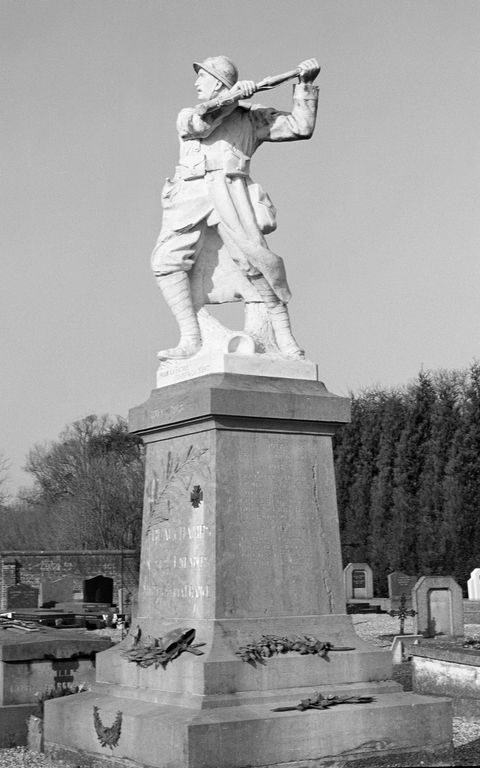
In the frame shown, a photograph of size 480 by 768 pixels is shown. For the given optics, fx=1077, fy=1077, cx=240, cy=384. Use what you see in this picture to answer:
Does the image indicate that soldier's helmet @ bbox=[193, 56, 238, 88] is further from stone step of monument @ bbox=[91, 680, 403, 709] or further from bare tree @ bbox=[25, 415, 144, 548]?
bare tree @ bbox=[25, 415, 144, 548]

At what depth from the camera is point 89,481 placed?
52.8m

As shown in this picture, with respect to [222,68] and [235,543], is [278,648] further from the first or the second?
[222,68]

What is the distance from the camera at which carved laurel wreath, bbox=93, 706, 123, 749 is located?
7.15m

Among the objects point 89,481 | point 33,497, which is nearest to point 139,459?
point 89,481

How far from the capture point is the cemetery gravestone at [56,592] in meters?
36.5

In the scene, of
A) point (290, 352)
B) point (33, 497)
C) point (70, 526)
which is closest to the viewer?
point (290, 352)

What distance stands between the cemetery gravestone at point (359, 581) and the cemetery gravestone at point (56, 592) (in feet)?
32.1

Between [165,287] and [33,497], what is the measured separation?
54269 mm

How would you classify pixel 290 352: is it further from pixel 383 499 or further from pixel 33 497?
pixel 33 497

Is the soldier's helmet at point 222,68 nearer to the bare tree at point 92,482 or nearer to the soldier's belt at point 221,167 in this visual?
the soldier's belt at point 221,167

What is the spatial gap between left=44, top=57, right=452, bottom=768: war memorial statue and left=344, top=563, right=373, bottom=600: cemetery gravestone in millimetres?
28017

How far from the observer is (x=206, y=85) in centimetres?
858

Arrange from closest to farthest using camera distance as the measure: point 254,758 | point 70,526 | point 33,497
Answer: point 254,758 < point 70,526 < point 33,497

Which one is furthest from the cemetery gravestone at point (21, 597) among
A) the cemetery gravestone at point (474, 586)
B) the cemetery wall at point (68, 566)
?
the cemetery gravestone at point (474, 586)
